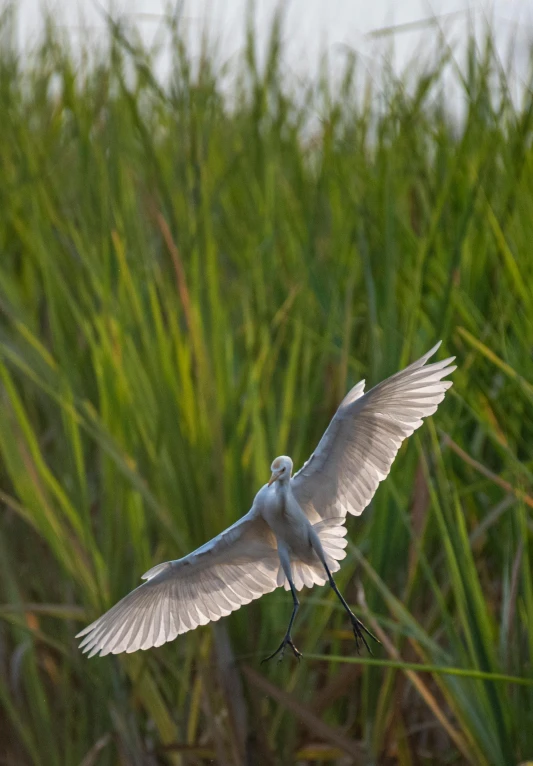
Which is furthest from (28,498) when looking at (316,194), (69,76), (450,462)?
(69,76)

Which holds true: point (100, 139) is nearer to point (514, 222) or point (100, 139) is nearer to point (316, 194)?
point (316, 194)

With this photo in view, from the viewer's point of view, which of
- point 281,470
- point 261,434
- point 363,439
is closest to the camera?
point 281,470

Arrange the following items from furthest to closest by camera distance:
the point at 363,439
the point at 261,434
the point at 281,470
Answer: the point at 261,434 → the point at 363,439 → the point at 281,470

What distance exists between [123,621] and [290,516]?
22cm

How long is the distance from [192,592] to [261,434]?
280 mm

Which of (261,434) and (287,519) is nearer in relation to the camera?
(287,519)

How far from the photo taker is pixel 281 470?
792 millimetres

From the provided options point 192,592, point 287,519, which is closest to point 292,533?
point 287,519

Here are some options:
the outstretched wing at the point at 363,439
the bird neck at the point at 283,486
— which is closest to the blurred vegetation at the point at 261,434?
the outstretched wing at the point at 363,439

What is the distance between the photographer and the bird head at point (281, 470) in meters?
0.79

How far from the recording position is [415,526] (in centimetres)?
124

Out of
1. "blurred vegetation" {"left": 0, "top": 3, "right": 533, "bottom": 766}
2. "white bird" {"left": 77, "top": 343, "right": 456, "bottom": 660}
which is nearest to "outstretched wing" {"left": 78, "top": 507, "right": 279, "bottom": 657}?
"white bird" {"left": 77, "top": 343, "right": 456, "bottom": 660}

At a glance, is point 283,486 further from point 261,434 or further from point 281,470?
point 261,434

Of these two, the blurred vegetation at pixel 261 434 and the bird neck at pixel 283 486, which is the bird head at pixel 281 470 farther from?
the blurred vegetation at pixel 261 434
